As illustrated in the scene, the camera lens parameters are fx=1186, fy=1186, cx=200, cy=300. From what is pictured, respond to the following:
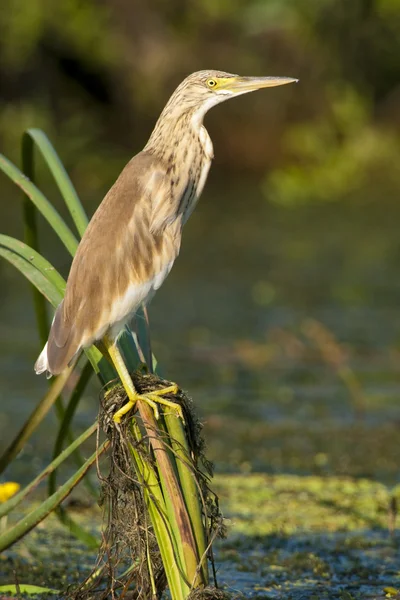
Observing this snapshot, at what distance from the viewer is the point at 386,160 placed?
11164 millimetres

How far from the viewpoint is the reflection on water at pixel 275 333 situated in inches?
191

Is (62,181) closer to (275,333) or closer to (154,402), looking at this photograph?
(154,402)

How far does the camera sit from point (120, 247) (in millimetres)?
2549

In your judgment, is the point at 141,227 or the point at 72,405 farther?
the point at 72,405

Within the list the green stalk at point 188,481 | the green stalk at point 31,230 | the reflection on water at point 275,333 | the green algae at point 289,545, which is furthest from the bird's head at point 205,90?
the reflection on water at point 275,333

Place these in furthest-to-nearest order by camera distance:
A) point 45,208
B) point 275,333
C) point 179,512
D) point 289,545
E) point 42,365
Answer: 1. point 275,333
2. point 289,545
3. point 45,208
4. point 42,365
5. point 179,512

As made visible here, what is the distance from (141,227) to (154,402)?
1.36ft

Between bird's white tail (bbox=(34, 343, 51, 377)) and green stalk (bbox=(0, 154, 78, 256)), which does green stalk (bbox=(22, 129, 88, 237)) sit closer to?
green stalk (bbox=(0, 154, 78, 256))

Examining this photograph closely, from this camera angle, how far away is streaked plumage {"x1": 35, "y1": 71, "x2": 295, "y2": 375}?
2508 mm

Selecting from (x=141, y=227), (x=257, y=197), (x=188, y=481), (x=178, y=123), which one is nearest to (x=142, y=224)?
(x=141, y=227)

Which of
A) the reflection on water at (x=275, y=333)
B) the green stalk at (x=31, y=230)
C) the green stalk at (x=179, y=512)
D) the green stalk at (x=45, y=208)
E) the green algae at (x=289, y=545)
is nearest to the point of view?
the green stalk at (x=179, y=512)

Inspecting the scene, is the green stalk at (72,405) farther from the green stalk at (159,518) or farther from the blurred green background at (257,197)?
the blurred green background at (257,197)

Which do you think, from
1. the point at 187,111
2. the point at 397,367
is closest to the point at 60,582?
the point at 187,111

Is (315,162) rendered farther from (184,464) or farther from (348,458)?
(184,464)
